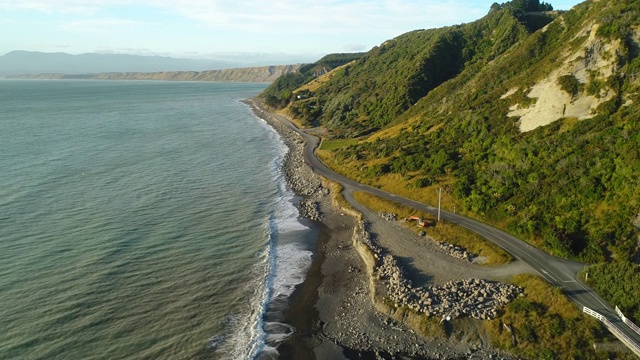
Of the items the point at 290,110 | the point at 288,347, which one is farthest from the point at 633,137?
the point at 290,110

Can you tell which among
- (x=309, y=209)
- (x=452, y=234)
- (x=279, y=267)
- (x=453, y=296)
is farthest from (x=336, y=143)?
(x=453, y=296)

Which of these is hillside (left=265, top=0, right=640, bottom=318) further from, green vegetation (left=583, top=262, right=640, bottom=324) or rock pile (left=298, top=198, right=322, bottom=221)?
rock pile (left=298, top=198, right=322, bottom=221)

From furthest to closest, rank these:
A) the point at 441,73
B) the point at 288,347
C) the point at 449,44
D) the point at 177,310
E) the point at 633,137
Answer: the point at 449,44, the point at 441,73, the point at 633,137, the point at 177,310, the point at 288,347

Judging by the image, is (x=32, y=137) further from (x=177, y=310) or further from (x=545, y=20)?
(x=545, y=20)

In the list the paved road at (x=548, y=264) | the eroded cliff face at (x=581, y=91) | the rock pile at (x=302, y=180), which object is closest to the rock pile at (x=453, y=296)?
the paved road at (x=548, y=264)

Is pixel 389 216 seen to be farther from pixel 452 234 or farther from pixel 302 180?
pixel 302 180

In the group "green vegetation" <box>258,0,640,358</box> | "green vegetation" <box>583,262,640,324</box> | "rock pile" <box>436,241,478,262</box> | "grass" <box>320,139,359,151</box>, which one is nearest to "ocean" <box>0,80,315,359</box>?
"grass" <box>320,139,359,151</box>

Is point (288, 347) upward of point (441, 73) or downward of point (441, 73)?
downward
